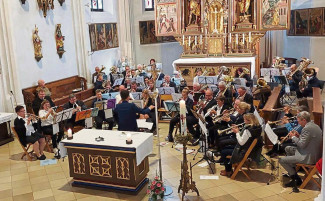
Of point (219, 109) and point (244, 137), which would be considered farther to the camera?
point (219, 109)

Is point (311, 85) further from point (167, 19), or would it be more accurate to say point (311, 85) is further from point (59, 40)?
point (59, 40)

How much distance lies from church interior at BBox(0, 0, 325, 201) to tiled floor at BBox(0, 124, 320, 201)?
4cm

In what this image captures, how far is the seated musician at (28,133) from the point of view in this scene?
29.7 ft

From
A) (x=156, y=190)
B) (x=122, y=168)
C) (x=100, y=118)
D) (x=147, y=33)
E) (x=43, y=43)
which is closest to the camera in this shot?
(x=156, y=190)

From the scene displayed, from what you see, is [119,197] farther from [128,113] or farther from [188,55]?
[188,55]

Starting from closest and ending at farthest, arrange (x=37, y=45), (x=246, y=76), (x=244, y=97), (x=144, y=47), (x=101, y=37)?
(x=244, y=97), (x=37, y=45), (x=246, y=76), (x=101, y=37), (x=144, y=47)

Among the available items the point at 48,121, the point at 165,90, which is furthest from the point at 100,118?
the point at 165,90

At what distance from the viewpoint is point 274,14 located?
15.8 m

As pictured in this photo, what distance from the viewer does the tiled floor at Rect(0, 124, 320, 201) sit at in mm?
7020

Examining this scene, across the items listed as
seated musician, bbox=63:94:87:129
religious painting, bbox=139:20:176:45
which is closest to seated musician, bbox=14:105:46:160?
seated musician, bbox=63:94:87:129

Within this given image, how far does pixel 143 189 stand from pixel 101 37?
11.4 meters

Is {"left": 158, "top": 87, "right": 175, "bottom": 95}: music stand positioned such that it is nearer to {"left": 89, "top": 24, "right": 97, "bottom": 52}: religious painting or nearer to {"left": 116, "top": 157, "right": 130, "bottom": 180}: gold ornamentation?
{"left": 116, "top": 157, "right": 130, "bottom": 180}: gold ornamentation

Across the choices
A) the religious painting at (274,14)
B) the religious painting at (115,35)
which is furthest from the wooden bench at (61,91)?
the religious painting at (274,14)

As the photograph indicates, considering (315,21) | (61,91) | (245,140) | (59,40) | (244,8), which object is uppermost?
(244,8)
